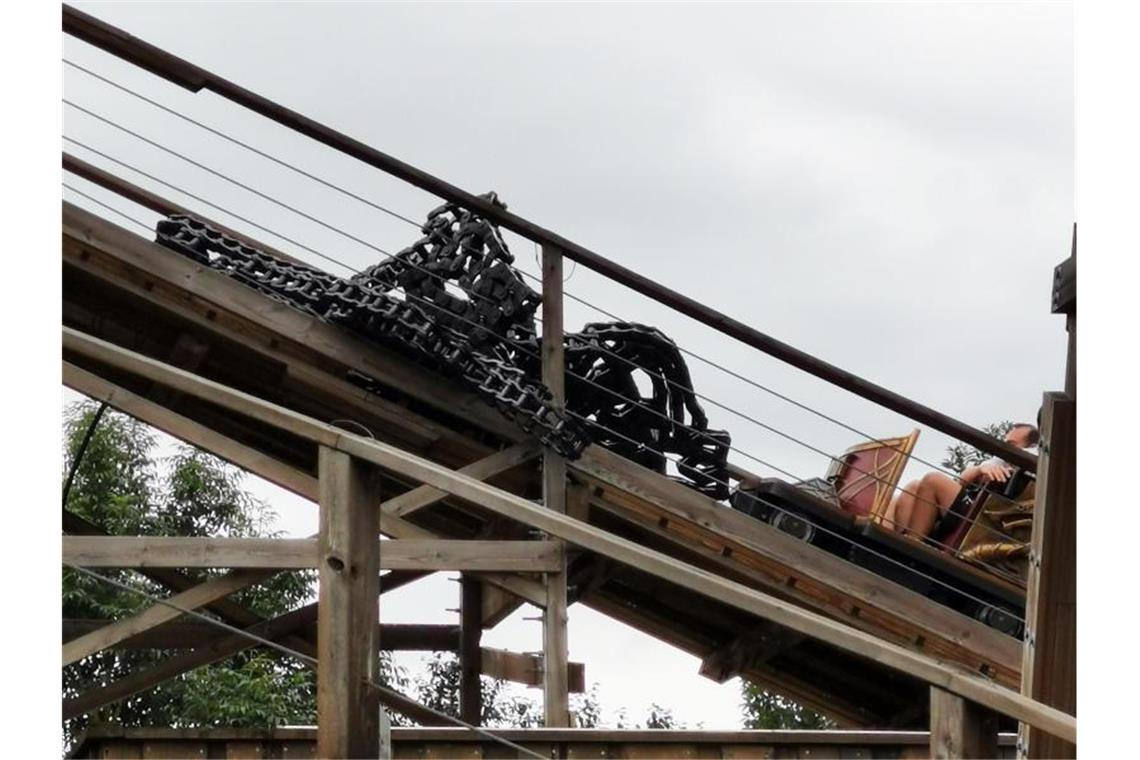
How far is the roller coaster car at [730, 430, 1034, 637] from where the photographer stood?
770 cm

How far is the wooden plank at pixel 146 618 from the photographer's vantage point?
7.71 metres

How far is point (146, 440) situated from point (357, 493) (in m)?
17.8

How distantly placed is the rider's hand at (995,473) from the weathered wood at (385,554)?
4.91 feet

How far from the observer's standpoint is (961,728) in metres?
3.24

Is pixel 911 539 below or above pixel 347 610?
above

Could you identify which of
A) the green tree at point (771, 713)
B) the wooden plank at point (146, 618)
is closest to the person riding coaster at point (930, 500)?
the wooden plank at point (146, 618)

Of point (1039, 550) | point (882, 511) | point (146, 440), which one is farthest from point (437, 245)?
point (146, 440)

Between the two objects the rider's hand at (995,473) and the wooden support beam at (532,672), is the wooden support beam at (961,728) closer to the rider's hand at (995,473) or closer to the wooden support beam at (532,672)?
the rider's hand at (995,473)

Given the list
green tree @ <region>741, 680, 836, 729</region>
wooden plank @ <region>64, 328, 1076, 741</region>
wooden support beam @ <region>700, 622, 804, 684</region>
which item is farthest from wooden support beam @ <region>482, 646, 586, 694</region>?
green tree @ <region>741, 680, 836, 729</region>

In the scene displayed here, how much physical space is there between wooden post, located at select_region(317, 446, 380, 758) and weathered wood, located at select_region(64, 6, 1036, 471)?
3.85 m

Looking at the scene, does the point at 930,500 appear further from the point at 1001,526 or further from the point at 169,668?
the point at 169,668

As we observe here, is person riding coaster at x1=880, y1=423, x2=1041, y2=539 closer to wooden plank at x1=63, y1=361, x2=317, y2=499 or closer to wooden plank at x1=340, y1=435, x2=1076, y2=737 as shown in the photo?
wooden plank at x1=63, y1=361, x2=317, y2=499

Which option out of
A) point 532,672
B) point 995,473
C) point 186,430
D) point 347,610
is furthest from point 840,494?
point 347,610

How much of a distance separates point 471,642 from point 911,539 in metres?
2.17
